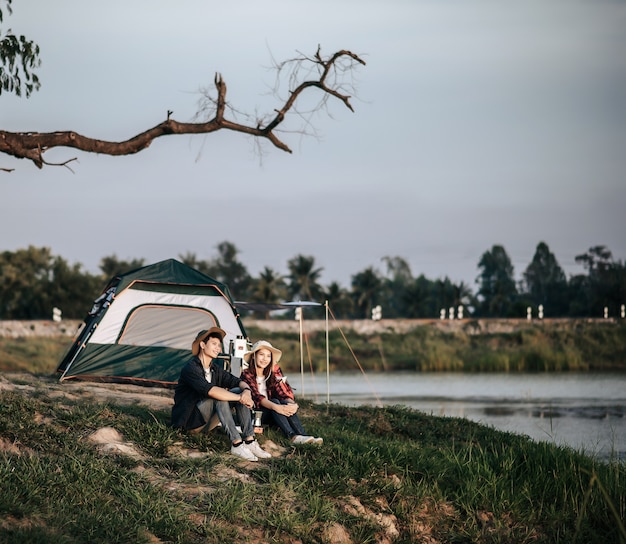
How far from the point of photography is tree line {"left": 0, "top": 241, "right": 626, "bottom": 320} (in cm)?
6038

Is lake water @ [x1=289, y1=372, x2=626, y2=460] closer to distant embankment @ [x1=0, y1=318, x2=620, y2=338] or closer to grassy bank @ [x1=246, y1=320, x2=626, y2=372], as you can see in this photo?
grassy bank @ [x1=246, y1=320, x2=626, y2=372]

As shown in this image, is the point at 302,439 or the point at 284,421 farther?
the point at 284,421

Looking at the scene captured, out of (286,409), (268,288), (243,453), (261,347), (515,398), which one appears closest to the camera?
(243,453)

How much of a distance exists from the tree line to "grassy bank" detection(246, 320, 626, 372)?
1625cm

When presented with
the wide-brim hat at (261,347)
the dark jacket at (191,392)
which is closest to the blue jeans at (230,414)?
the dark jacket at (191,392)

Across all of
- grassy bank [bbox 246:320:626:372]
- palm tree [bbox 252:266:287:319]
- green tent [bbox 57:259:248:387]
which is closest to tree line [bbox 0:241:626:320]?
palm tree [bbox 252:266:287:319]

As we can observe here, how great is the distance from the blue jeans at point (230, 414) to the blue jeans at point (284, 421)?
643 mm

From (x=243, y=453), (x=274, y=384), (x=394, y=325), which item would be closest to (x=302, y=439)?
(x=274, y=384)

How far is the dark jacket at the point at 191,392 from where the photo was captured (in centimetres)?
838

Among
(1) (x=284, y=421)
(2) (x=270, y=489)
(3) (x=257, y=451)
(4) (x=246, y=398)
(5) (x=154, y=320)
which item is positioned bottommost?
(2) (x=270, y=489)

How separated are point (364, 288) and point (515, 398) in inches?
2131

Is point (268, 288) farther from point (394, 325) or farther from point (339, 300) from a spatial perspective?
point (394, 325)

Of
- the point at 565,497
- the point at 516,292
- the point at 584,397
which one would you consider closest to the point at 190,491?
the point at 565,497

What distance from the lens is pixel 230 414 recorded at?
8.39m
